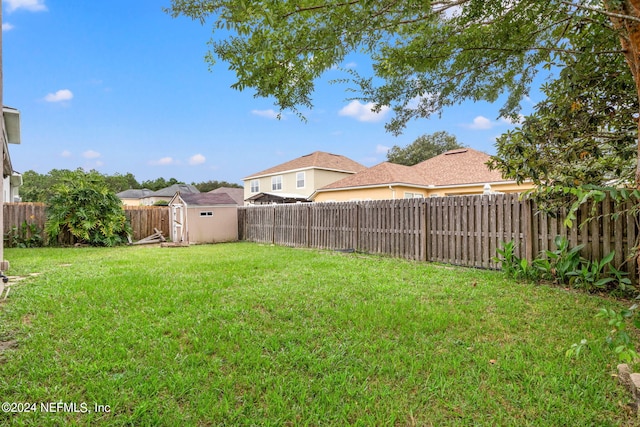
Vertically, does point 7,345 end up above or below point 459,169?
below

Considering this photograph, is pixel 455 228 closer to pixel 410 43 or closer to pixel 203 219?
pixel 410 43

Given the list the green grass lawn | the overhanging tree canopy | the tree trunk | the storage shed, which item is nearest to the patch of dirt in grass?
the green grass lawn

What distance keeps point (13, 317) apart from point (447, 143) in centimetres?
3462

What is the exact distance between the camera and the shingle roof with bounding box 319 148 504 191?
53.4 feet

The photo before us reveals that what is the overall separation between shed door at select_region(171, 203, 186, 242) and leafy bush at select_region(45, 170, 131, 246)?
73.6 inches

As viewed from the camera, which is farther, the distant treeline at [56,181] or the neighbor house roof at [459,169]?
the distant treeline at [56,181]

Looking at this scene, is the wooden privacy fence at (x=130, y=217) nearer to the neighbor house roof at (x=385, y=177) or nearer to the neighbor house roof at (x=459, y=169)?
the neighbor house roof at (x=385, y=177)

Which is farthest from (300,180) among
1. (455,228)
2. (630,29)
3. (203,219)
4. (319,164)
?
(630,29)

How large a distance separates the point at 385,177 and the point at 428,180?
2490mm

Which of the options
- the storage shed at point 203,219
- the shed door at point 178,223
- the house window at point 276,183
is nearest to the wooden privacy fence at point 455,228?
the storage shed at point 203,219

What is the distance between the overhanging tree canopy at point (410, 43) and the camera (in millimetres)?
2832

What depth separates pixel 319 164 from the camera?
24031 mm

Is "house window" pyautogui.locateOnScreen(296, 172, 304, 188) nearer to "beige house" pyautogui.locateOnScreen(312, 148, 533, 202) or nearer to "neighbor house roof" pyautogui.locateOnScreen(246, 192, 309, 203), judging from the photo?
"neighbor house roof" pyautogui.locateOnScreen(246, 192, 309, 203)

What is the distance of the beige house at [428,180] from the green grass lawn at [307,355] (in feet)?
39.2
